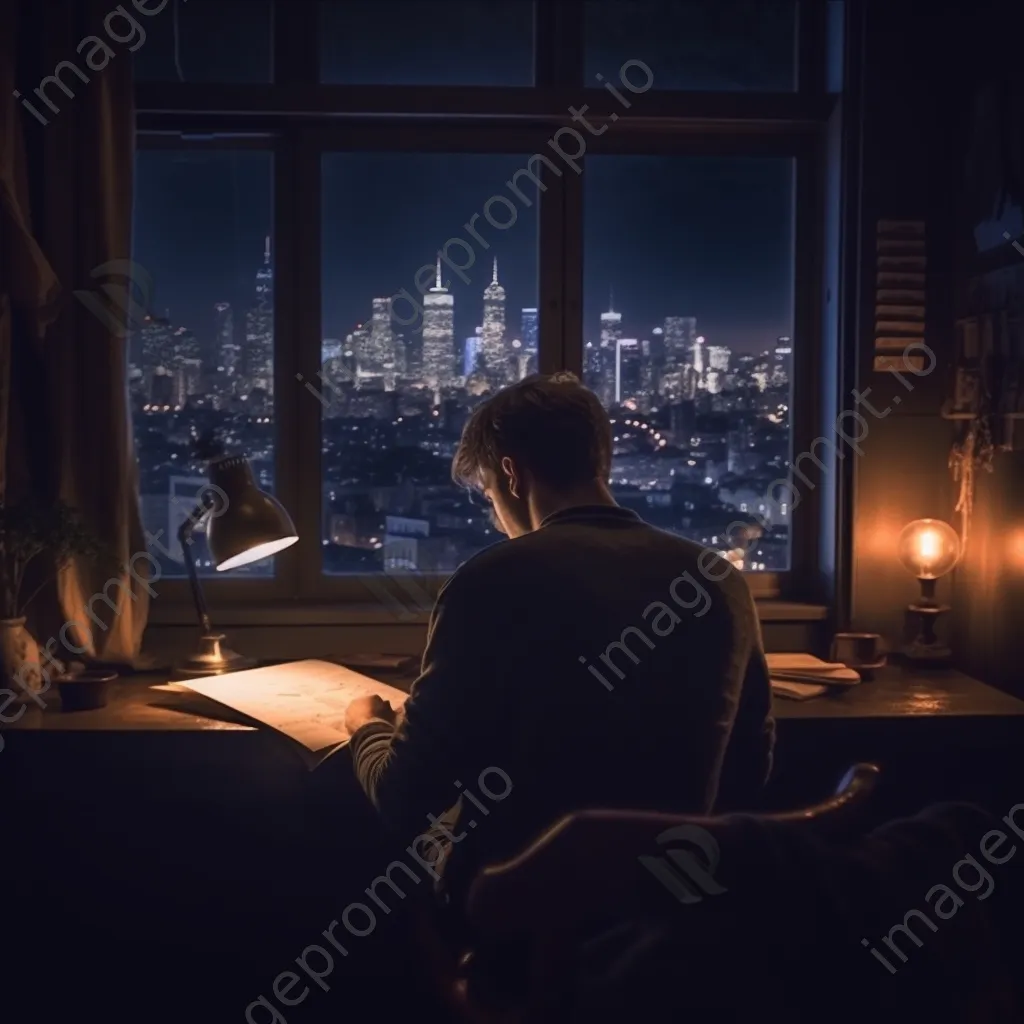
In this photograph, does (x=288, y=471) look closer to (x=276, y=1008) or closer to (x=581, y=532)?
(x=276, y=1008)

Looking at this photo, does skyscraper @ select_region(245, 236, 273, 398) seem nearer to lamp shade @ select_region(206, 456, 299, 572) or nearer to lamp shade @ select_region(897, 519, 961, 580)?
lamp shade @ select_region(206, 456, 299, 572)

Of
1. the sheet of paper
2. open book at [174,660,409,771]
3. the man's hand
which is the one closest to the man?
the man's hand

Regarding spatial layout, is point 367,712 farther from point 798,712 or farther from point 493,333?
point 493,333

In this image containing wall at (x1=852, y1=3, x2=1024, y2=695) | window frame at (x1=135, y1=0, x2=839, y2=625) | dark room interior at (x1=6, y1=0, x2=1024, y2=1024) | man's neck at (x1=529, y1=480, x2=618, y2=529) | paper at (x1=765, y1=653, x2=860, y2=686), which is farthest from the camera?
window frame at (x1=135, y1=0, x2=839, y2=625)

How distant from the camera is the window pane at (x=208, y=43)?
8.63 feet

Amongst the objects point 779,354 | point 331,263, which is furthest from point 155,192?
point 779,354

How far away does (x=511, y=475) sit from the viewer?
5.35 feet

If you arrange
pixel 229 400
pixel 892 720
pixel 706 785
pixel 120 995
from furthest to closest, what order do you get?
1. pixel 229 400
2. pixel 120 995
3. pixel 892 720
4. pixel 706 785

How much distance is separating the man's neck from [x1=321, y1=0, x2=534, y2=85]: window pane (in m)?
1.50

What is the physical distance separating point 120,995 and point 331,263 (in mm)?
1593

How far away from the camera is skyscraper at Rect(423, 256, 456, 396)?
2.75 metres

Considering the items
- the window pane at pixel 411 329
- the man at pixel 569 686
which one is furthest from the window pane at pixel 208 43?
the man at pixel 569 686

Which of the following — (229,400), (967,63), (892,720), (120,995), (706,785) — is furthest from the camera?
(229,400)

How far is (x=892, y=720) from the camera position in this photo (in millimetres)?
2088
